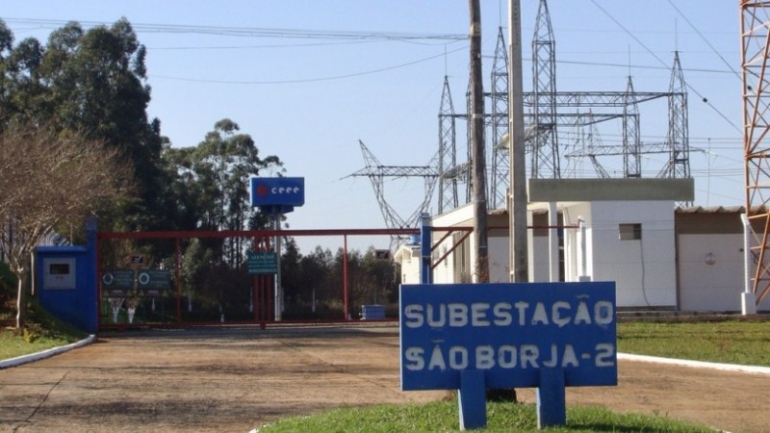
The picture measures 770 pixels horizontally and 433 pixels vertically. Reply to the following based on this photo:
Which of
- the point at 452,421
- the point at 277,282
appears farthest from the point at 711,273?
the point at 452,421

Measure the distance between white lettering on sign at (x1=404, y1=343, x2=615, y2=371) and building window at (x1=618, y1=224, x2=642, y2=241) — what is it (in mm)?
26165

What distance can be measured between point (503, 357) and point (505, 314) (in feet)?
1.32

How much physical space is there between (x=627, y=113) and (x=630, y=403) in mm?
42573

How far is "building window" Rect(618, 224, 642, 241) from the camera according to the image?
35.8m

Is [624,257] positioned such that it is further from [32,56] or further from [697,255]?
[32,56]

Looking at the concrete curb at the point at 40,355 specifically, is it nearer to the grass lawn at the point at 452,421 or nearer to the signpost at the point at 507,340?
the grass lawn at the point at 452,421

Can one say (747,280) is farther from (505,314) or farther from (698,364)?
(505,314)

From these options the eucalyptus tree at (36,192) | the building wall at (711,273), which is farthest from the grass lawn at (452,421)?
the building wall at (711,273)

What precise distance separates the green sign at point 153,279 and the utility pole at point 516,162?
58.7 feet

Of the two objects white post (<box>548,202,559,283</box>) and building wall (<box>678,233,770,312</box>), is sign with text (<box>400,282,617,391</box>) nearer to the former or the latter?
white post (<box>548,202,559,283</box>)

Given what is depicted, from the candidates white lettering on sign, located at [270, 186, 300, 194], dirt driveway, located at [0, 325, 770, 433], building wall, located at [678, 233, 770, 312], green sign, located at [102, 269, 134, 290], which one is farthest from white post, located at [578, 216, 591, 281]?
green sign, located at [102, 269, 134, 290]

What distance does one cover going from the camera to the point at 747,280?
33812 millimetres

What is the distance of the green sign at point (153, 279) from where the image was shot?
99.2 feet

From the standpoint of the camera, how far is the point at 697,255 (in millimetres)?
36344
